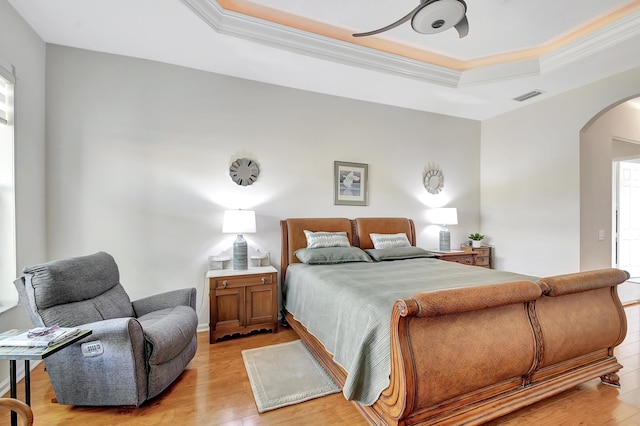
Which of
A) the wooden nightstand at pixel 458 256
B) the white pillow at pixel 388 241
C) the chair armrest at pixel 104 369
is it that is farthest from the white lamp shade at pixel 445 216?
the chair armrest at pixel 104 369

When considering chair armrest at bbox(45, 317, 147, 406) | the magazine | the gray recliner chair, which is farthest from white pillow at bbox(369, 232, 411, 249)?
the magazine

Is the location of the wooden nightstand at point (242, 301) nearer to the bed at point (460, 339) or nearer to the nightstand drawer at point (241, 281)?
the nightstand drawer at point (241, 281)

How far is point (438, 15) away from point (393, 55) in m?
1.22

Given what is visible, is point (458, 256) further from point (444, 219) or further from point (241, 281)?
point (241, 281)

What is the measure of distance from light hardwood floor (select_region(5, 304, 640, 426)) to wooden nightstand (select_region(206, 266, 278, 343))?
2.04ft

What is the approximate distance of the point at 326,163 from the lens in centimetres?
388

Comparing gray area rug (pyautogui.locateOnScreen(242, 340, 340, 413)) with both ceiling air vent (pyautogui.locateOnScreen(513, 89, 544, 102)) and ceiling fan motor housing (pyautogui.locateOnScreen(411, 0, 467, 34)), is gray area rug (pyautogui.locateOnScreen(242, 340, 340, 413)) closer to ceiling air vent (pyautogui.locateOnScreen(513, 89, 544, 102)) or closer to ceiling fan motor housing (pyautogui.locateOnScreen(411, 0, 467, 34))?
ceiling fan motor housing (pyautogui.locateOnScreen(411, 0, 467, 34))

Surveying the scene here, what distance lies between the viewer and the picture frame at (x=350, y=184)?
393 cm

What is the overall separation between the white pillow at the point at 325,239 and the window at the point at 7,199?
257 centimetres

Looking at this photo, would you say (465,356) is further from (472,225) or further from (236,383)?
(472,225)

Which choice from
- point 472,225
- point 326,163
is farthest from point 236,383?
point 472,225

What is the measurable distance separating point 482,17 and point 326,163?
7.26 feet

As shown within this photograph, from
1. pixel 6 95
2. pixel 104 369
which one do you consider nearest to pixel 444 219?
pixel 104 369

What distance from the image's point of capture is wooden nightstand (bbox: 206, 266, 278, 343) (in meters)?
2.88
